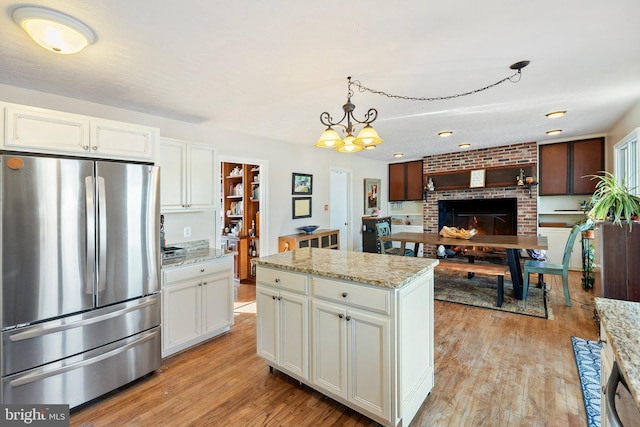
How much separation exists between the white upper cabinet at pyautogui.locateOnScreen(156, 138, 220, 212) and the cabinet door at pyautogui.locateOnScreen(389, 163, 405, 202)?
5.17m

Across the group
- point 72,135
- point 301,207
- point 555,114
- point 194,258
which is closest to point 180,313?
point 194,258

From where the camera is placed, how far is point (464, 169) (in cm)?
620

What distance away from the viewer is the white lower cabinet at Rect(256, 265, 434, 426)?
161 cm

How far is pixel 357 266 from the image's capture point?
198 centimetres

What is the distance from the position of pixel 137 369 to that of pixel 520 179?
21.1 ft

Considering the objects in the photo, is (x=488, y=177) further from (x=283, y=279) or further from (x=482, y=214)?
(x=283, y=279)

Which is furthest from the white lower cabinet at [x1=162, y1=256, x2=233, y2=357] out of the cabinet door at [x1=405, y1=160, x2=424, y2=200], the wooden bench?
the cabinet door at [x1=405, y1=160, x2=424, y2=200]

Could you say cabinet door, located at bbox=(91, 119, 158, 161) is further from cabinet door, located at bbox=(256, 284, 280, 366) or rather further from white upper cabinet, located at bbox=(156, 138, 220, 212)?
cabinet door, located at bbox=(256, 284, 280, 366)

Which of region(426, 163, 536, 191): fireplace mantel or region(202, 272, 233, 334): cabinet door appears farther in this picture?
region(426, 163, 536, 191): fireplace mantel

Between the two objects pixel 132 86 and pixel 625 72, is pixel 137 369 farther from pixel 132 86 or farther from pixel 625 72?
pixel 625 72

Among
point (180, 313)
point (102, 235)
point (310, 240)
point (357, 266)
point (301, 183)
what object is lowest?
point (180, 313)

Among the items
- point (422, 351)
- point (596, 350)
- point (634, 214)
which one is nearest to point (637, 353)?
point (422, 351)

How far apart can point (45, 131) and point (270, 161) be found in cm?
282

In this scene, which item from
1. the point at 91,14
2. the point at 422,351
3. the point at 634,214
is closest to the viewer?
the point at 91,14
